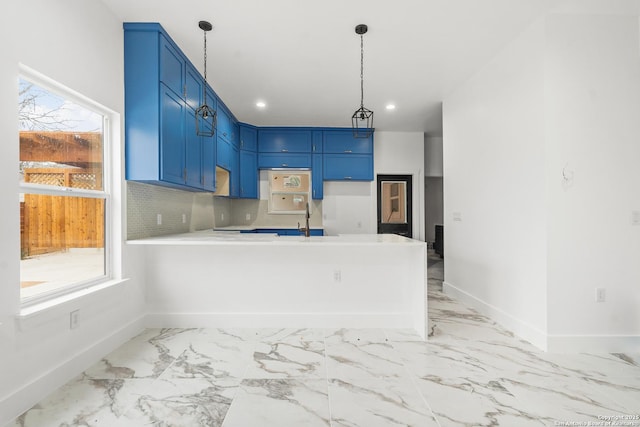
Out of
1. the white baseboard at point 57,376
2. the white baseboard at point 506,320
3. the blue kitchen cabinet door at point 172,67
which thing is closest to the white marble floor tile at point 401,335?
the white baseboard at point 506,320

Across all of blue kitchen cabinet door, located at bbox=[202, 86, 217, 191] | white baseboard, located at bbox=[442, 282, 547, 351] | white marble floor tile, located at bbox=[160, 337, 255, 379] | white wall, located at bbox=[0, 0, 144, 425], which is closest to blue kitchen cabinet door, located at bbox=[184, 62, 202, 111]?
blue kitchen cabinet door, located at bbox=[202, 86, 217, 191]

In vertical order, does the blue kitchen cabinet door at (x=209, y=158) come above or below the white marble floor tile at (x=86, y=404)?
above

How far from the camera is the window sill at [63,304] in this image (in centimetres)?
164

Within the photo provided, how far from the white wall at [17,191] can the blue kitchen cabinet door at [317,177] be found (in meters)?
3.32

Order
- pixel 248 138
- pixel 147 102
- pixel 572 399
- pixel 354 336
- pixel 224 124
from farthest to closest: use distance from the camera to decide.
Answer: pixel 248 138 < pixel 224 124 < pixel 354 336 < pixel 147 102 < pixel 572 399

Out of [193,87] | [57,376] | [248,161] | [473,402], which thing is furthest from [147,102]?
[473,402]

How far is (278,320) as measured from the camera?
280 cm

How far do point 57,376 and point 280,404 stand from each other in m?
1.42

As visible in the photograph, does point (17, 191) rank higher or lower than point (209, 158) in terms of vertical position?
lower

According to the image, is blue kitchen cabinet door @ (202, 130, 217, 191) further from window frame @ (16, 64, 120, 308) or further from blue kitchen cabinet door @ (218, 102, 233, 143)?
window frame @ (16, 64, 120, 308)

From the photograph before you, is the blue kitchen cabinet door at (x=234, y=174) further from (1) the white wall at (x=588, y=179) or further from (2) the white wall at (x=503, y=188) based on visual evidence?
(1) the white wall at (x=588, y=179)

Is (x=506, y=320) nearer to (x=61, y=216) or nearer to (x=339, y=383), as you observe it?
(x=339, y=383)

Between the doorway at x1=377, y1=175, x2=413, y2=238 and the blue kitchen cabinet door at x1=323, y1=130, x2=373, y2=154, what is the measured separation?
0.64 meters

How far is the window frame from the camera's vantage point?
69.4 inches
